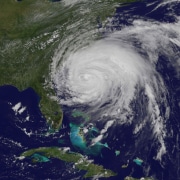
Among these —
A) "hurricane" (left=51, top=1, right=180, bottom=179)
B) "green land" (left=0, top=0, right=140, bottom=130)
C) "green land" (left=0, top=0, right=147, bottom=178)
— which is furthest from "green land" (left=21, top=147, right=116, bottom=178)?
"green land" (left=0, top=0, right=140, bottom=130)

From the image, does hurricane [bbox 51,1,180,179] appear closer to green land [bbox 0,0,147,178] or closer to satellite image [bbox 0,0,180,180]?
satellite image [bbox 0,0,180,180]

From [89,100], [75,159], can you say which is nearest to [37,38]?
[89,100]

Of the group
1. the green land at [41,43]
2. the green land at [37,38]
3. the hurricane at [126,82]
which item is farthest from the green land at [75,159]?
the green land at [37,38]

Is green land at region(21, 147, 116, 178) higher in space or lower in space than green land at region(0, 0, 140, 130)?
lower

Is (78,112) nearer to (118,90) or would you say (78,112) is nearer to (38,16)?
(118,90)

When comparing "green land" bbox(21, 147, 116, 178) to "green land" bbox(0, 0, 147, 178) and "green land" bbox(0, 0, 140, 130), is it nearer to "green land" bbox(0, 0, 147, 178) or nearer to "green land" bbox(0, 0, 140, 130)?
"green land" bbox(0, 0, 147, 178)
